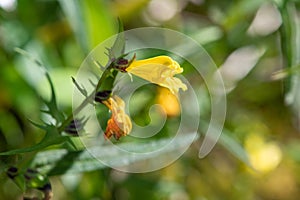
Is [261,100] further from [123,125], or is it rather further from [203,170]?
[123,125]

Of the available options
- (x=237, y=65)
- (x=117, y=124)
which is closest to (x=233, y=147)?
(x=117, y=124)

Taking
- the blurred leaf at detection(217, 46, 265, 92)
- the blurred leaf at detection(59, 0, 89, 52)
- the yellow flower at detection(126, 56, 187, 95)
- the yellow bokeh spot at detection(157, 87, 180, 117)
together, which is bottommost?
the blurred leaf at detection(217, 46, 265, 92)

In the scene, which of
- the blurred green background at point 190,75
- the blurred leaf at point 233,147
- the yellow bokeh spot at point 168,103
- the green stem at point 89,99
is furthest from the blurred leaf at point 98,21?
the green stem at point 89,99

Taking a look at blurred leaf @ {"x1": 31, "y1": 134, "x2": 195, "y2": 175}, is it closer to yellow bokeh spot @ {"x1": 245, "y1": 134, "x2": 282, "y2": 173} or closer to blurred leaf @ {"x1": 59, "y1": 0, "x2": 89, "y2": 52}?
blurred leaf @ {"x1": 59, "y1": 0, "x2": 89, "y2": 52}

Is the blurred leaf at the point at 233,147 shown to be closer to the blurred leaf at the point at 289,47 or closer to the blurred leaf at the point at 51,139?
the blurred leaf at the point at 289,47

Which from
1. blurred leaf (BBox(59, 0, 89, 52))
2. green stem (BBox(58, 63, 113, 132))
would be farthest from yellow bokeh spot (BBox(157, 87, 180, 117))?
green stem (BBox(58, 63, 113, 132))
